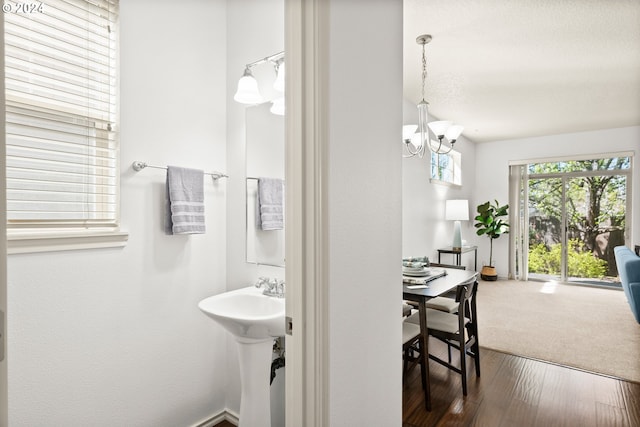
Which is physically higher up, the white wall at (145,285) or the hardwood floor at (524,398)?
the white wall at (145,285)

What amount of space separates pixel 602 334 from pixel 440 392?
2331 millimetres

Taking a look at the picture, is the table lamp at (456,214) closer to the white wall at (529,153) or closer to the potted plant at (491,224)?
the potted plant at (491,224)

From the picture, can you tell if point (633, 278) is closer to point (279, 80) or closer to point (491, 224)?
point (491, 224)

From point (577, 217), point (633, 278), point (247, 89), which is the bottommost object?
point (633, 278)

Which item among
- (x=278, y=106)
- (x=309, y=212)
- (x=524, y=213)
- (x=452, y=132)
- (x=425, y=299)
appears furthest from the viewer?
(x=524, y=213)

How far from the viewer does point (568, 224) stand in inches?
236

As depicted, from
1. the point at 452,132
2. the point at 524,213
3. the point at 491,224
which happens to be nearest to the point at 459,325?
the point at 452,132

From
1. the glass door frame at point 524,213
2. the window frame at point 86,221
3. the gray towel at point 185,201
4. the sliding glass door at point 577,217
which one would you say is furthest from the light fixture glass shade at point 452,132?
the sliding glass door at point 577,217

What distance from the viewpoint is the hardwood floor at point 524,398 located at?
2.09 metres

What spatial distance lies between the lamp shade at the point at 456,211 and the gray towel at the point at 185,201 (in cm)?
423

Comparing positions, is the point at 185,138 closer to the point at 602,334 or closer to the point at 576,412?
the point at 576,412

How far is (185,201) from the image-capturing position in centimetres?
181

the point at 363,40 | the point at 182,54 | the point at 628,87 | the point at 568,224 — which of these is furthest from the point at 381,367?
the point at 568,224

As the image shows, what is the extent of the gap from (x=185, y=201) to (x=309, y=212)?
103cm
